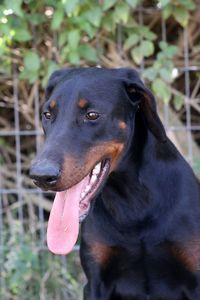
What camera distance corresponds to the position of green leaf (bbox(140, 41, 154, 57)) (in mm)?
4602

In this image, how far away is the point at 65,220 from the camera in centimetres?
316

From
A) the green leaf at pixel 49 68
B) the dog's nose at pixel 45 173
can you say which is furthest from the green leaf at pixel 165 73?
the dog's nose at pixel 45 173

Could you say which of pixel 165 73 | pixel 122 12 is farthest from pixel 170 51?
pixel 122 12

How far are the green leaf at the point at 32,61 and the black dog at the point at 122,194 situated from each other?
109cm

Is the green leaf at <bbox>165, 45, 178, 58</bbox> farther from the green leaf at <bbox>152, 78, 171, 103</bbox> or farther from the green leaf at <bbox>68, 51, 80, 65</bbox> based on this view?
the green leaf at <bbox>68, 51, 80, 65</bbox>

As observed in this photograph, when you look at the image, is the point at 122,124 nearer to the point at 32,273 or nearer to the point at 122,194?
the point at 122,194

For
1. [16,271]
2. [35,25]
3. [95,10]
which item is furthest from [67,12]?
[16,271]

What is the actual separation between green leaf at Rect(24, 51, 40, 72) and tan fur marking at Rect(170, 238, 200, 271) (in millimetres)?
1683

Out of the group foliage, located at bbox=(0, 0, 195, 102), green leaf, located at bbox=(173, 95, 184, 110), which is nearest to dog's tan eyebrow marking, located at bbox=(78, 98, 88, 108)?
foliage, located at bbox=(0, 0, 195, 102)

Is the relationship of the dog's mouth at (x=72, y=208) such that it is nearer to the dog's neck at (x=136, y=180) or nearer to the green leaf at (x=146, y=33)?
the dog's neck at (x=136, y=180)

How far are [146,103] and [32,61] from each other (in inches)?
58.5

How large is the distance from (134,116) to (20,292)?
1841 mm

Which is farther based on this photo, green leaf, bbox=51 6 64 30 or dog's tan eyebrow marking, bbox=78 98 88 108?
green leaf, bbox=51 6 64 30

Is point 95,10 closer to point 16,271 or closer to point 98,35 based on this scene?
point 98,35
